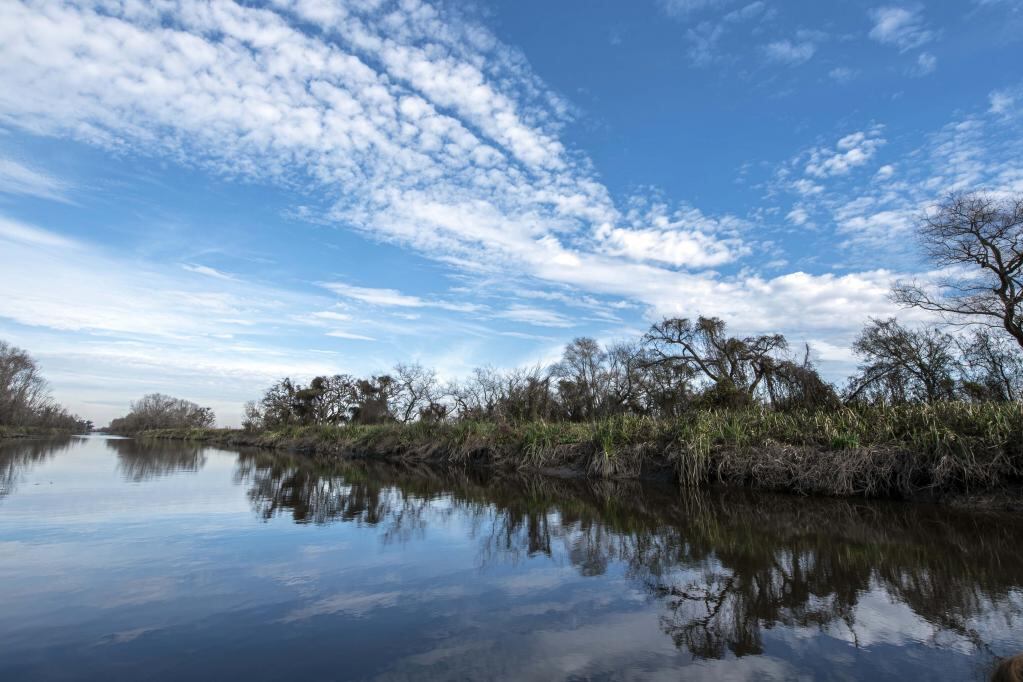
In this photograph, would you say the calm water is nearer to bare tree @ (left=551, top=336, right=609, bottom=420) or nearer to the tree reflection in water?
the tree reflection in water

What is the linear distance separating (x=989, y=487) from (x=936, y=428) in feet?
4.05

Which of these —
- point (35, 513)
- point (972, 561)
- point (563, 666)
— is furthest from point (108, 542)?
point (972, 561)

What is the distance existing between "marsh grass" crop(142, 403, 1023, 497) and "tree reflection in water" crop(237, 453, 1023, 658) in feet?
2.66

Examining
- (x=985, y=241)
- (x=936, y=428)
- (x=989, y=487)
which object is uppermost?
(x=985, y=241)

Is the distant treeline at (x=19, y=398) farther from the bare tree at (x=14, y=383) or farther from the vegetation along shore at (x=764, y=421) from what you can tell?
the vegetation along shore at (x=764, y=421)

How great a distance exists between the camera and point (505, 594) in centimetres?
443

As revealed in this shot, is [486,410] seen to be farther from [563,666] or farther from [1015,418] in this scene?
[563,666]

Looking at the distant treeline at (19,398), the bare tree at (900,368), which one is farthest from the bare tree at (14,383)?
the bare tree at (900,368)

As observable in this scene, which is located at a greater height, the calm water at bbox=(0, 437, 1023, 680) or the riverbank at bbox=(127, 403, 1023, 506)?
the riverbank at bbox=(127, 403, 1023, 506)

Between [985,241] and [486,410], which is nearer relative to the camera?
[985,241]

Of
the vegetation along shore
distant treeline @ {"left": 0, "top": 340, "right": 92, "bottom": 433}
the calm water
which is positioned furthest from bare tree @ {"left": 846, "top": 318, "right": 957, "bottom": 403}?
distant treeline @ {"left": 0, "top": 340, "right": 92, "bottom": 433}

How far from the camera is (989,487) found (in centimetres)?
862

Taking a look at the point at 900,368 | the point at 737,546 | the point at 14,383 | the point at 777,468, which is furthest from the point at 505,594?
the point at 14,383

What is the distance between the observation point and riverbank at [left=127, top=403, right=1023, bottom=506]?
347 inches
